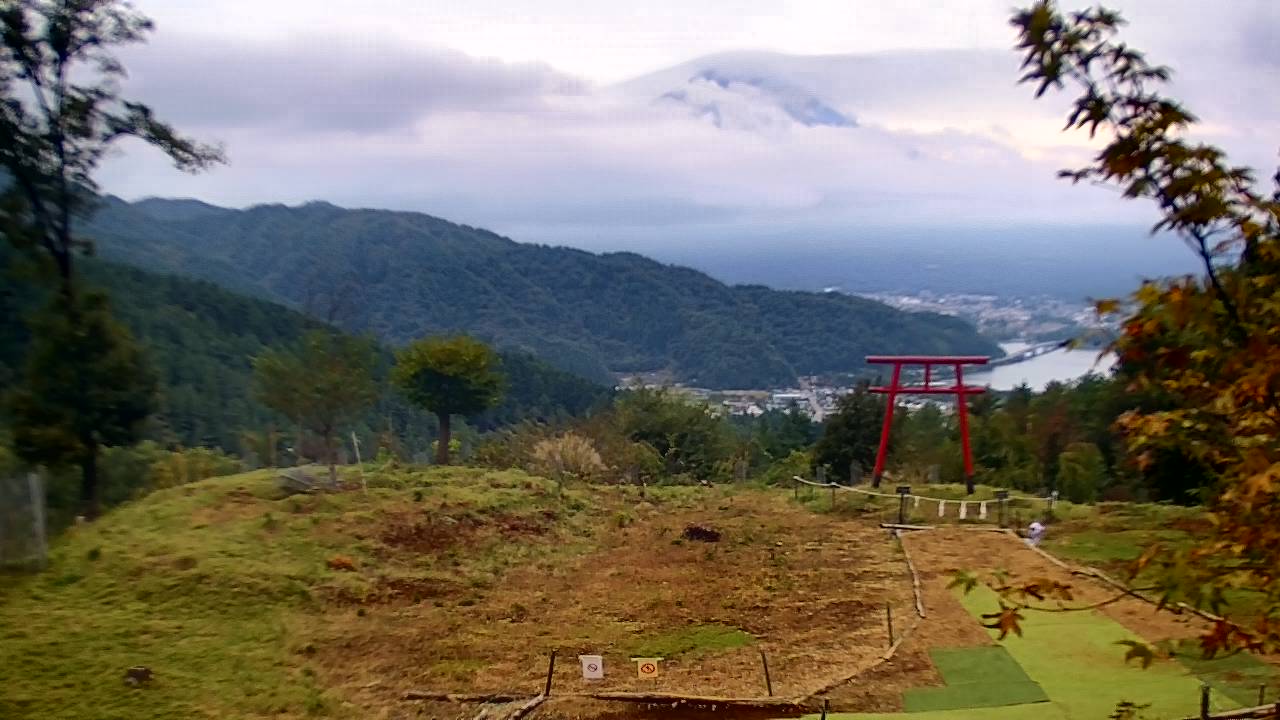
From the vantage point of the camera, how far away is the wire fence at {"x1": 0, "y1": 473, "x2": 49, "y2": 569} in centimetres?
927

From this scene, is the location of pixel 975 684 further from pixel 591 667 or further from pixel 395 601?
pixel 395 601

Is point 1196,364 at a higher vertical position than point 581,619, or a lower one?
higher

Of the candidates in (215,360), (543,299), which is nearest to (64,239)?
(215,360)

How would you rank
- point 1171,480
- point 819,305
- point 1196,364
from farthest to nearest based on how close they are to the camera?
point 819,305
point 1171,480
point 1196,364

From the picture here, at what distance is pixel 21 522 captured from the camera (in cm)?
942

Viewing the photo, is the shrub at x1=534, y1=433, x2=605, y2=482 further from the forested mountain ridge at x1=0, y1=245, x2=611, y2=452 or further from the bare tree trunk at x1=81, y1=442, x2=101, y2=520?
the bare tree trunk at x1=81, y1=442, x2=101, y2=520

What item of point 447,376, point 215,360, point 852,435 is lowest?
point 852,435

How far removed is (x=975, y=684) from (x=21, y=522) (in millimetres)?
9446

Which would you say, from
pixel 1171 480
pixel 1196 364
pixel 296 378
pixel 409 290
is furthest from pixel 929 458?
pixel 409 290

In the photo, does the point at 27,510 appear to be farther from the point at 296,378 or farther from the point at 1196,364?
the point at 1196,364

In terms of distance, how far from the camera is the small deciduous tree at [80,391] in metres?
11.8

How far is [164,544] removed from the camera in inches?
416

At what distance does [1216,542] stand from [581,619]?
321 inches

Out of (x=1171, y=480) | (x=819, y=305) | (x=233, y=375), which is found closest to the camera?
(x=1171, y=480)
